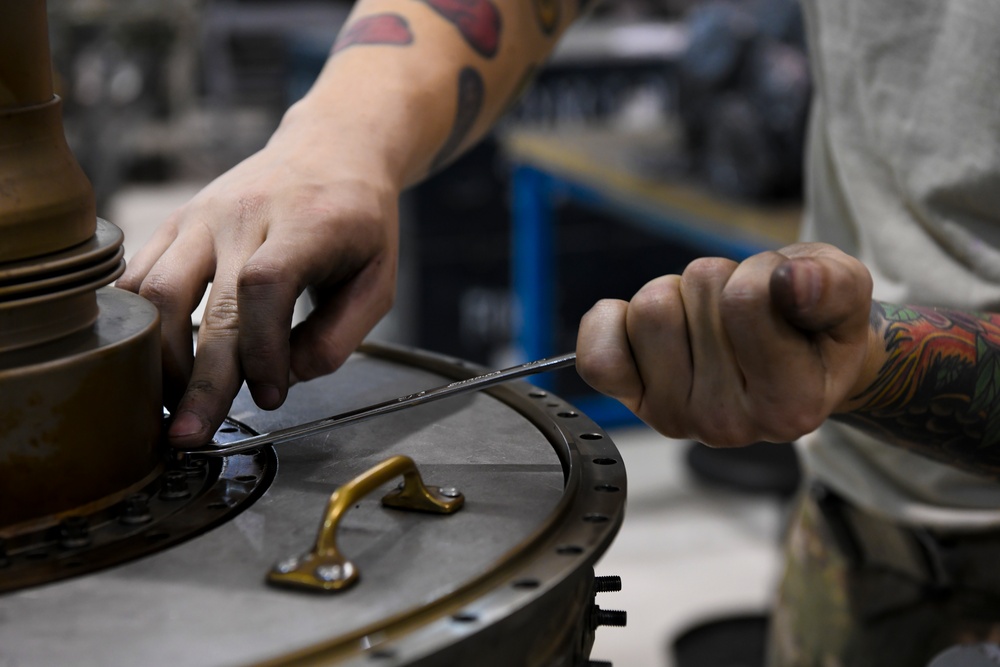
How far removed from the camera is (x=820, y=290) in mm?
515

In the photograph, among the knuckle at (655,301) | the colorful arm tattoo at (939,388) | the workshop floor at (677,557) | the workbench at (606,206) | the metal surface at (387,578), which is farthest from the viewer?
the workshop floor at (677,557)

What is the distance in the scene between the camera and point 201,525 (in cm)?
57

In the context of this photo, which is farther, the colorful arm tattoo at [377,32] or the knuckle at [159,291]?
the colorful arm tattoo at [377,32]

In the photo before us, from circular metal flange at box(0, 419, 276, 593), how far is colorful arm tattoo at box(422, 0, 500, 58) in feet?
1.69

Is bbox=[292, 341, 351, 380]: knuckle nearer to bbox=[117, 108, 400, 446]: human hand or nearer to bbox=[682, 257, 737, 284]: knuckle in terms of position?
bbox=[117, 108, 400, 446]: human hand

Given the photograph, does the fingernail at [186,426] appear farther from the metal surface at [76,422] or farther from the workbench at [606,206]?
the workbench at [606,206]

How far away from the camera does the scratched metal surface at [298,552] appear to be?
46 centimetres

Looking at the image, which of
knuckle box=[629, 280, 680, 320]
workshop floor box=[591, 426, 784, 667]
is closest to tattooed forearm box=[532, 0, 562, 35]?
knuckle box=[629, 280, 680, 320]

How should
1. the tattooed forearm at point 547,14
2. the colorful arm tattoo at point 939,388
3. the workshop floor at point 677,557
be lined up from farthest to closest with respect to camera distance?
the workshop floor at point 677,557, the tattooed forearm at point 547,14, the colorful arm tattoo at point 939,388

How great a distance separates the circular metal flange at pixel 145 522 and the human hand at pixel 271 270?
0.10ft

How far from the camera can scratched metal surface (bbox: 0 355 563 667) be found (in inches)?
18.2

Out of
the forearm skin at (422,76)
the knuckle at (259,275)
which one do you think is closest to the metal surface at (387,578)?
the knuckle at (259,275)

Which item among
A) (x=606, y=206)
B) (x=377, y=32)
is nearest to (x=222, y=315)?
(x=377, y=32)

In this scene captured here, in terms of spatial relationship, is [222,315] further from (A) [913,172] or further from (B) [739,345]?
(A) [913,172]
